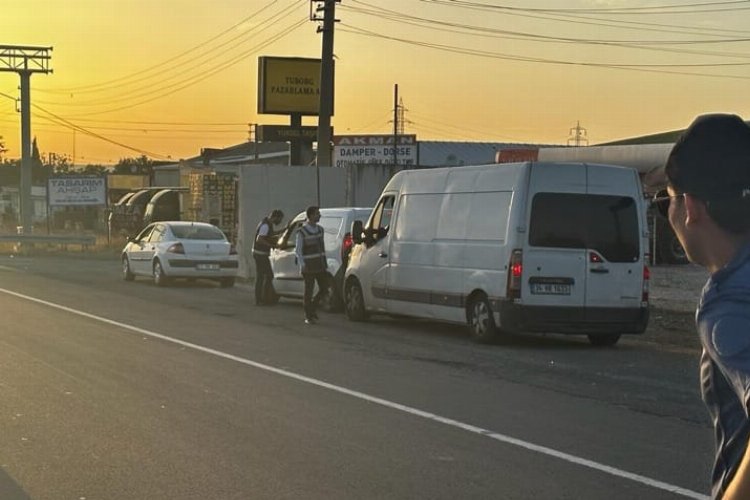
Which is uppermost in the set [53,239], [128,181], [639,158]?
[128,181]

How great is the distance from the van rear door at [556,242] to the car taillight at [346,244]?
17.6ft

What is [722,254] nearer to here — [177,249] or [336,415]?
[336,415]

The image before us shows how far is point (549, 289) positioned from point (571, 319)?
483 mm

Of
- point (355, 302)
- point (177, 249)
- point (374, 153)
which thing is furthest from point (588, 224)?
point (374, 153)

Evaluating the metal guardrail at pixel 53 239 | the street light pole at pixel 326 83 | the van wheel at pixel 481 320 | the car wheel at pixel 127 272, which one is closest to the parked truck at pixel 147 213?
the metal guardrail at pixel 53 239

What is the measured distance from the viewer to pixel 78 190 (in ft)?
161

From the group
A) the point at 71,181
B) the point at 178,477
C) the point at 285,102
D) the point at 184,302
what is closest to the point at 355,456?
the point at 178,477

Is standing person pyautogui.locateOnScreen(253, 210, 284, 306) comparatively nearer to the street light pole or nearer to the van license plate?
the van license plate

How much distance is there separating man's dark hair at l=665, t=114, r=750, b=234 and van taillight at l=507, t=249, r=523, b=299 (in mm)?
11357

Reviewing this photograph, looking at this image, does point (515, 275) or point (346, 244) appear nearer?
point (515, 275)

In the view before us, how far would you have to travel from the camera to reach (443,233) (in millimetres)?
15156

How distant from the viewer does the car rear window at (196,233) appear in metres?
25.0

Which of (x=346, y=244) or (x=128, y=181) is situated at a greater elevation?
(x=128, y=181)

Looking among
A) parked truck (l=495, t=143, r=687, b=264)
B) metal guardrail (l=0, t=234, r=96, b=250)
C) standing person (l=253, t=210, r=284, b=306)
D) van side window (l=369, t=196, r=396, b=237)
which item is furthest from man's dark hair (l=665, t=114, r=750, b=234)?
metal guardrail (l=0, t=234, r=96, b=250)
